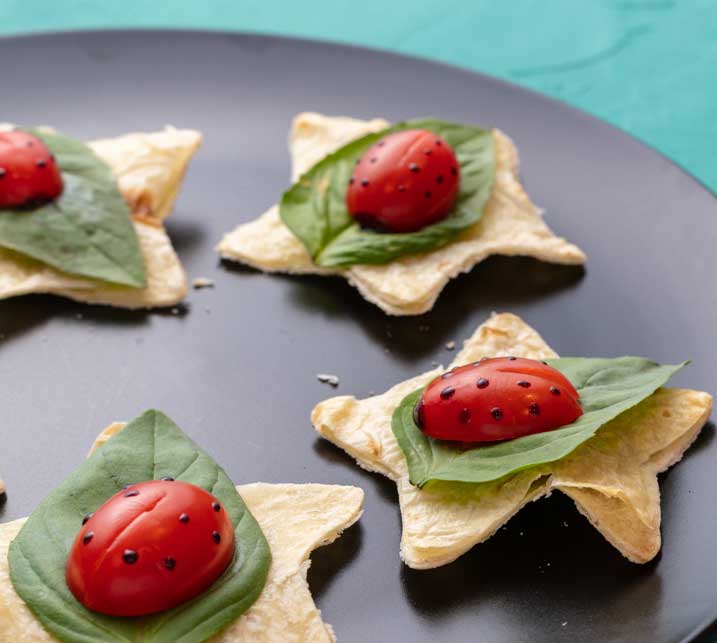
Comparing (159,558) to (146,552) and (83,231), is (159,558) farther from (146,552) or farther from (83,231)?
(83,231)

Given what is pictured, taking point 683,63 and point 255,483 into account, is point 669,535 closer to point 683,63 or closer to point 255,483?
point 255,483

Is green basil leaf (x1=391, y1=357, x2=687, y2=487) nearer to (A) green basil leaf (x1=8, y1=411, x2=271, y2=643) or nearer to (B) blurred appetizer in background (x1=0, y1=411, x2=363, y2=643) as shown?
(B) blurred appetizer in background (x1=0, y1=411, x2=363, y2=643)

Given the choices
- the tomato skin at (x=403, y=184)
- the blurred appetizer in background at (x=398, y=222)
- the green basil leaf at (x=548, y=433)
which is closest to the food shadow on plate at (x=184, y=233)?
the blurred appetizer in background at (x=398, y=222)

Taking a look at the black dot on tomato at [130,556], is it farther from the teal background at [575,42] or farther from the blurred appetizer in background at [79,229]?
the teal background at [575,42]

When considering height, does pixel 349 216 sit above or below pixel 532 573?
above

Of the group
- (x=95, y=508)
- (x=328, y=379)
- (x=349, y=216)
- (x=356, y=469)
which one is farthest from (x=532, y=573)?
(x=349, y=216)

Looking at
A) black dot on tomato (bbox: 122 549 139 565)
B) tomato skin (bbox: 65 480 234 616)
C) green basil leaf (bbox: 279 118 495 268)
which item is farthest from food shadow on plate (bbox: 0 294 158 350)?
black dot on tomato (bbox: 122 549 139 565)
